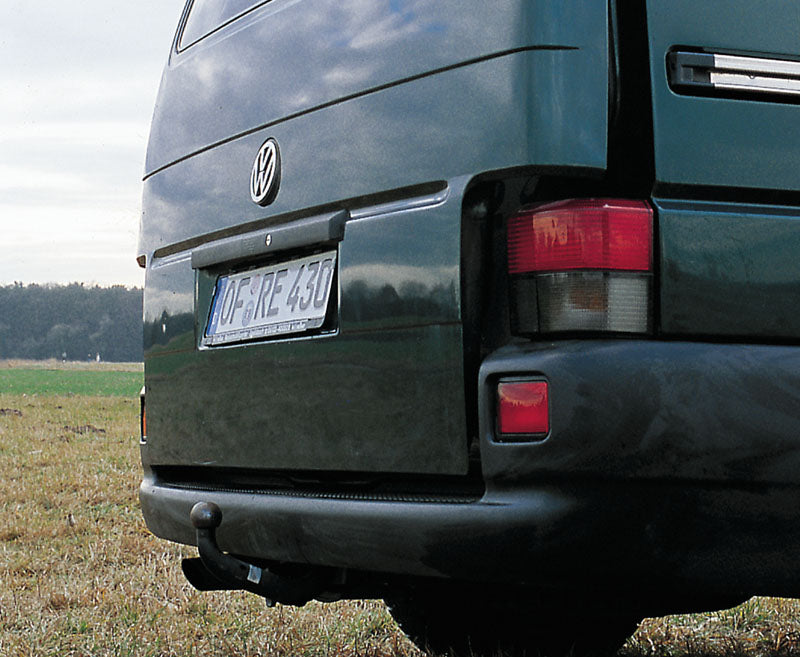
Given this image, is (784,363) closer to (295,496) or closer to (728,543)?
(728,543)

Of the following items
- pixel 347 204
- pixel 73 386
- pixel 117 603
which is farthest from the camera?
pixel 73 386

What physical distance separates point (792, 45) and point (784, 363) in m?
0.58

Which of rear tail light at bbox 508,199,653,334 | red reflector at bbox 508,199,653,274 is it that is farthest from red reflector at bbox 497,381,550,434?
red reflector at bbox 508,199,653,274

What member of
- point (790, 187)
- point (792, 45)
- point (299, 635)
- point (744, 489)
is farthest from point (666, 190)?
point (299, 635)

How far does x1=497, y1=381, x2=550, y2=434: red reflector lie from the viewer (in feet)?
5.97

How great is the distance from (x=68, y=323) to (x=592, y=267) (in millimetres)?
108324

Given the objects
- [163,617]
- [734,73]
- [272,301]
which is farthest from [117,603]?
[734,73]

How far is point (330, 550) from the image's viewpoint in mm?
2186

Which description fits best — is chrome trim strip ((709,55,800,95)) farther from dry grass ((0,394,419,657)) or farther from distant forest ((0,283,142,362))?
distant forest ((0,283,142,362))

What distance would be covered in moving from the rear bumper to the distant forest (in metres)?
101

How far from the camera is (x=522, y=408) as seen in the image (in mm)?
1841

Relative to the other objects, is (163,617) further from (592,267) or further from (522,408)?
(592,267)

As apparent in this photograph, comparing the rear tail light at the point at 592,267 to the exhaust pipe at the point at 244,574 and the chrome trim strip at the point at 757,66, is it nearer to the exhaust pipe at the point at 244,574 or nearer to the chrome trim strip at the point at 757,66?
the chrome trim strip at the point at 757,66

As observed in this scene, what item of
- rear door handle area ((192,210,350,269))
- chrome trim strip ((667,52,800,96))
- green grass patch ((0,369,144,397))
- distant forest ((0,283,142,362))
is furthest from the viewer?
distant forest ((0,283,142,362))
